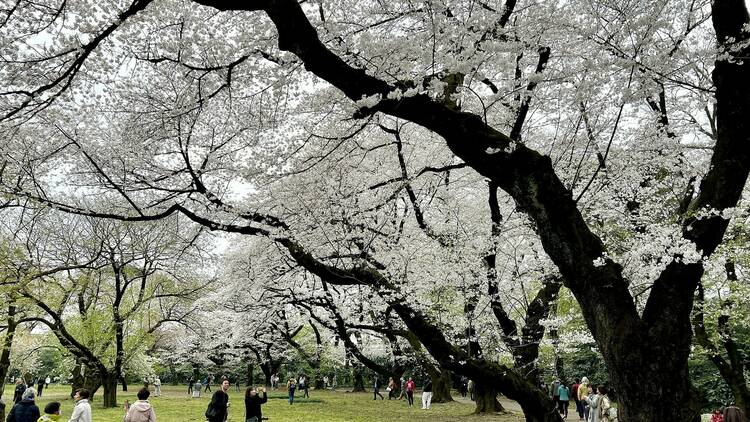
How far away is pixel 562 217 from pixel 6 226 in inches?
676

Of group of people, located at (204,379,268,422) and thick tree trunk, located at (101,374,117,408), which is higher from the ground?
group of people, located at (204,379,268,422)

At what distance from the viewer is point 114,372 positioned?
66.7 ft

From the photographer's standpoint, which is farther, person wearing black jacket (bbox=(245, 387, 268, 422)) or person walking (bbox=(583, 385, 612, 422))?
person walking (bbox=(583, 385, 612, 422))

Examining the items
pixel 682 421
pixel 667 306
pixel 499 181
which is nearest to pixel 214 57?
pixel 499 181

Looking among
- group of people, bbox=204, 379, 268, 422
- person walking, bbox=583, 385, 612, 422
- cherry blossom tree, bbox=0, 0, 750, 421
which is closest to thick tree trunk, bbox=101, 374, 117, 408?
cherry blossom tree, bbox=0, 0, 750, 421

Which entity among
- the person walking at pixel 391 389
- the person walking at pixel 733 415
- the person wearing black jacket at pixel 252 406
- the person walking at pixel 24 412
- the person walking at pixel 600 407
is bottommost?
the person walking at pixel 391 389

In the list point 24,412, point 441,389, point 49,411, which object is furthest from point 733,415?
point 441,389

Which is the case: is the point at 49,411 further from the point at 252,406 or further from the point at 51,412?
the point at 252,406

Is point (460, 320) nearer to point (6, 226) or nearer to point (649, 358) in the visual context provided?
point (649, 358)

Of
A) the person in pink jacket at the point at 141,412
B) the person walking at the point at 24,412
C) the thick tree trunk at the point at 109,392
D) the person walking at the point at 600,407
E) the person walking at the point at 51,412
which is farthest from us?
the thick tree trunk at the point at 109,392

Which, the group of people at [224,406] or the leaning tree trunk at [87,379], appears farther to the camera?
the leaning tree trunk at [87,379]

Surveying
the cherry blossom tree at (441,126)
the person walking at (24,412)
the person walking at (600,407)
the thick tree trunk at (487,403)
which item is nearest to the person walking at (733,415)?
the cherry blossom tree at (441,126)

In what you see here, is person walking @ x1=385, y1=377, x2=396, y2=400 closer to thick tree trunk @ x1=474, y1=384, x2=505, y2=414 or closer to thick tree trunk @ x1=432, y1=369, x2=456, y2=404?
thick tree trunk @ x1=432, y1=369, x2=456, y2=404

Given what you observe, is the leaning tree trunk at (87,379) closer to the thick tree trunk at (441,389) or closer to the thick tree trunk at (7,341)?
the thick tree trunk at (7,341)
